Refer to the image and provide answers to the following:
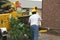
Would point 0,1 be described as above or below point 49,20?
above

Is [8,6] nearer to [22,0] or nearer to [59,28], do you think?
[59,28]

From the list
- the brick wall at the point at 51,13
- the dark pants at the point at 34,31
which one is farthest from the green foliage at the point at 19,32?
the brick wall at the point at 51,13

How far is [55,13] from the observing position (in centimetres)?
1462

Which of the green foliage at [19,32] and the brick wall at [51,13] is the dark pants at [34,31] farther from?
the brick wall at [51,13]

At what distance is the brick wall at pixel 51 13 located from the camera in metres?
14.6

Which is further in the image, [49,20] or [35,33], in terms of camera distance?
[49,20]

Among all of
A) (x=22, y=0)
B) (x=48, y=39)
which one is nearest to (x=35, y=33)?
(x=48, y=39)

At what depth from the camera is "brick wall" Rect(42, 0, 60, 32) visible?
47.8 ft

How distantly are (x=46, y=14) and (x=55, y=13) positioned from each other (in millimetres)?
583

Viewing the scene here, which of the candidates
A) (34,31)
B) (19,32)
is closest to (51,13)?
(34,31)

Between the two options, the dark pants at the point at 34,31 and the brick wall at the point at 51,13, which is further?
the brick wall at the point at 51,13

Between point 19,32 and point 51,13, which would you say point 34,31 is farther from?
point 51,13

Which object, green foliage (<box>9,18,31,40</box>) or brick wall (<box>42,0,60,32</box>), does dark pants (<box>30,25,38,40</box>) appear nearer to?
green foliage (<box>9,18,31,40</box>)

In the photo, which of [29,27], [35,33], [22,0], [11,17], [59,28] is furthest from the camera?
[22,0]
